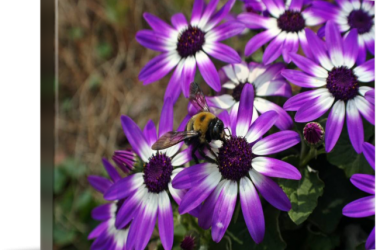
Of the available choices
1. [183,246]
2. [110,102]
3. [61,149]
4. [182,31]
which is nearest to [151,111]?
[110,102]

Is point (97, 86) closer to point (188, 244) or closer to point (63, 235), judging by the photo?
point (63, 235)

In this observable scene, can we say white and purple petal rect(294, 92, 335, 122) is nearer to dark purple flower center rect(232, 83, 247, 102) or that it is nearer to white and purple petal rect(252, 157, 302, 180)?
white and purple petal rect(252, 157, 302, 180)

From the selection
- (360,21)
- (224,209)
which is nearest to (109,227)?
(224,209)

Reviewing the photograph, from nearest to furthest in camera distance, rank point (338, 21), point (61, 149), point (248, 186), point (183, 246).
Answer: point (248, 186), point (183, 246), point (338, 21), point (61, 149)

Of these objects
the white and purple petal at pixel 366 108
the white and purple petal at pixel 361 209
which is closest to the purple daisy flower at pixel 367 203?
the white and purple petal at pixel 361 209

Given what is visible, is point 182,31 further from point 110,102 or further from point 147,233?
point 110,102

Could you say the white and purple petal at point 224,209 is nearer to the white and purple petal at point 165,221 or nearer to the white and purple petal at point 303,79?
the white and purple petal at point 165,221

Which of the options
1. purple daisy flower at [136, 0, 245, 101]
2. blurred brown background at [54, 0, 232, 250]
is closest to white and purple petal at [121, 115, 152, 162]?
purple daisy flower at [136, 0, 245, 101]

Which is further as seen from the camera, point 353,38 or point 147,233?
point 353,38
